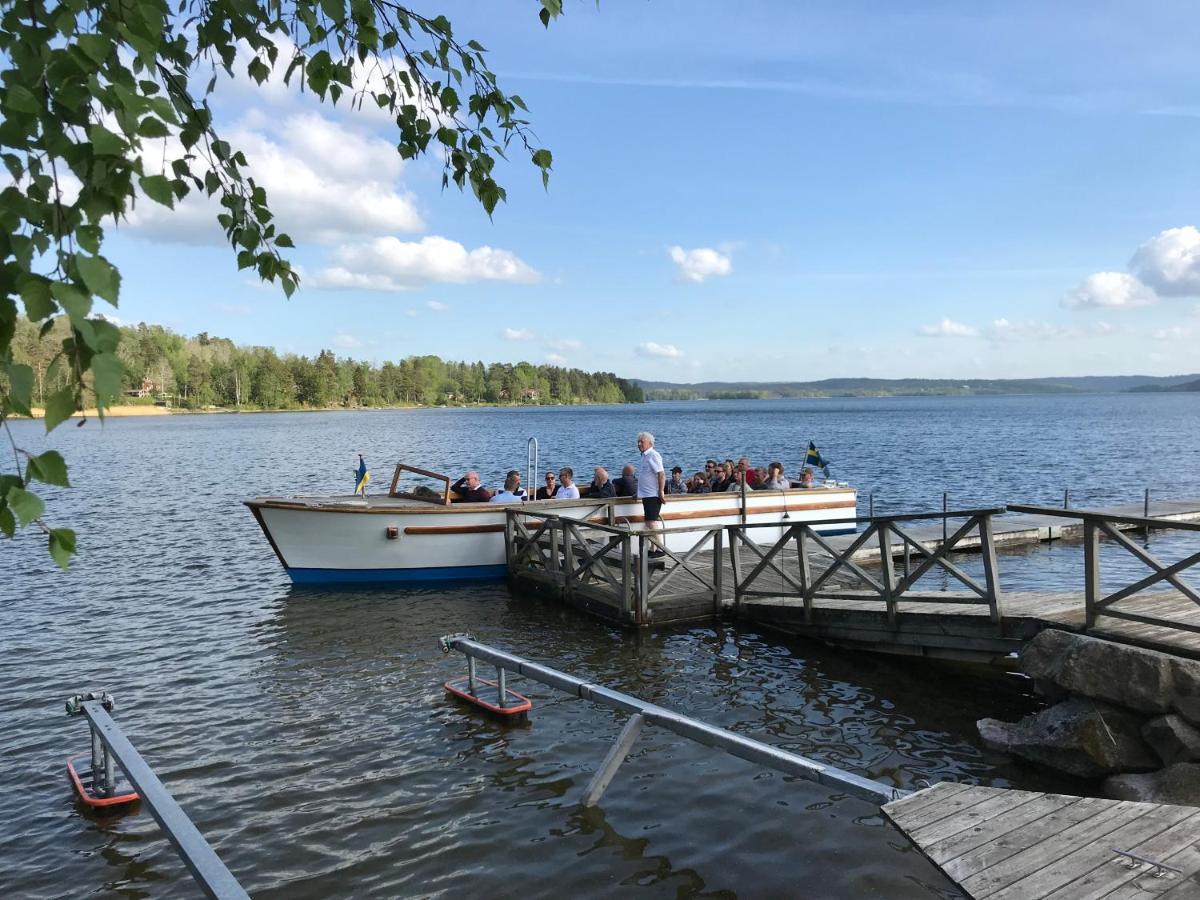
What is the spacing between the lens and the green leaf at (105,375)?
1.76 metres

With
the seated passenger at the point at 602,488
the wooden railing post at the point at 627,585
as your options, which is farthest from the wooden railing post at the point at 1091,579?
the seated passenger at the point at 602,488

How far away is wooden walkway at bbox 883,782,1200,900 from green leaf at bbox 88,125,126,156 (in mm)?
4493

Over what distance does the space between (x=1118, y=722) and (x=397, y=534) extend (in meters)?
11.4

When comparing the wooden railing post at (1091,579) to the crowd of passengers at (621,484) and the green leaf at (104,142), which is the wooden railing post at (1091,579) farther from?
the green leaf at (104,142)

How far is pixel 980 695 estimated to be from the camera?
9.64 meters

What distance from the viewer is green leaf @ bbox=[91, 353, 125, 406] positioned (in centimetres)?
176

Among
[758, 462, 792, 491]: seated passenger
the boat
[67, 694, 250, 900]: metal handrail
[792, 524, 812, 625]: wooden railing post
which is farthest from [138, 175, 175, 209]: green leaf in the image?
[758, 462, 792, 491]: seated passenger

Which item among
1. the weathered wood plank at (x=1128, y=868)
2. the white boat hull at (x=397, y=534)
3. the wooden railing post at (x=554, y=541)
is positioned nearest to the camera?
the weathered wood plank at (x=1128, y=868)

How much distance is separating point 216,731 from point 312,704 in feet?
3.49

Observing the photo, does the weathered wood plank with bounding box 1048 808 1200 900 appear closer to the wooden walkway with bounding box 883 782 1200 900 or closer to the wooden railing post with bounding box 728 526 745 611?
the wooden walkway with bounding box 883 782 1200 900

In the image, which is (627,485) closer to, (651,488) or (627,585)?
(651,488)

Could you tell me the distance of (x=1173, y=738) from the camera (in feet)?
22.4

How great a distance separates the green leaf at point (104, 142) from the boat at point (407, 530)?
1306 centimetres

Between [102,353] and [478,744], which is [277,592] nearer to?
[478,744]
